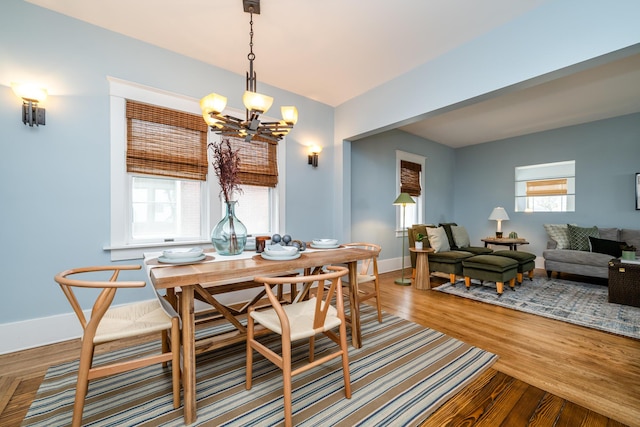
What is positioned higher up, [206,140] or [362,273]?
[206,140]

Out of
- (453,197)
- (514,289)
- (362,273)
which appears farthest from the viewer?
(453,197)

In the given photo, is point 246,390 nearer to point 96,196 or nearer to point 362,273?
point 362,273

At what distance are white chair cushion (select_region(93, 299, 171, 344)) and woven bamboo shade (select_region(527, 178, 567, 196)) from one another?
6873mm

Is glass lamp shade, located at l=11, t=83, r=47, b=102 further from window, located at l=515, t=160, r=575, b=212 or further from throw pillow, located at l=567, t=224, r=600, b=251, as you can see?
window, located at l=515, t=160, r=575, b=212

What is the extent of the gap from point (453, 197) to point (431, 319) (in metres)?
4.80

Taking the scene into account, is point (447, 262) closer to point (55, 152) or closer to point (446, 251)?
point (446, 251)

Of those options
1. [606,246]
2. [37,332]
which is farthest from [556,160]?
[37,332]

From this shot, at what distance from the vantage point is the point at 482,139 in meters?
6.04

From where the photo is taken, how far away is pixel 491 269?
11.9ft

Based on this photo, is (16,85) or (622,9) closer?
(622,9)

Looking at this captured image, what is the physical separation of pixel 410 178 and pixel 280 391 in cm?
492

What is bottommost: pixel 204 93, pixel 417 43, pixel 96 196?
pixel 96 196

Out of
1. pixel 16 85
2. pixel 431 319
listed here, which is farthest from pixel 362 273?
pixel 16 85

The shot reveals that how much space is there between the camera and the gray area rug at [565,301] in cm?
273
